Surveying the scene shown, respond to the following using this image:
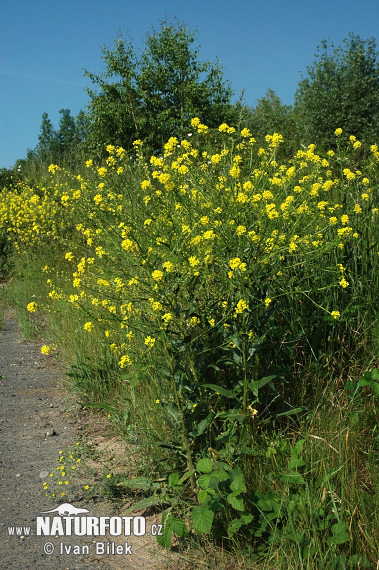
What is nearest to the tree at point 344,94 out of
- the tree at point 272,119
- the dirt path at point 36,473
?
the tree at point 272,119

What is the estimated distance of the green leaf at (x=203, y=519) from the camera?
80.4 inches

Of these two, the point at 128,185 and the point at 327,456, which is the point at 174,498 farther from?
the point at 128,185

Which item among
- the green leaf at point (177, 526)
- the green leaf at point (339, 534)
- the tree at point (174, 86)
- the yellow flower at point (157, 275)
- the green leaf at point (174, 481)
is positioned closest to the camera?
the green leaf at point (339, 534)

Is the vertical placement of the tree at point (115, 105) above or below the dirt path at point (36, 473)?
above

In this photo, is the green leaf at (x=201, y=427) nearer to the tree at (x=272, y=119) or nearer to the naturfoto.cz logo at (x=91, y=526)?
the naturfoto.cz logo at (x=91, y=526)

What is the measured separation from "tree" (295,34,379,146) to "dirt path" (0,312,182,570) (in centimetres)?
2019

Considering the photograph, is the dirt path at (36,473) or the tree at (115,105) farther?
the tree at (115,105)

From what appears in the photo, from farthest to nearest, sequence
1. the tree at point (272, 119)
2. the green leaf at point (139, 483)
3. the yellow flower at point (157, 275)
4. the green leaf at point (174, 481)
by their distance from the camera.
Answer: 1. the tree at point (272, 119)
2. the green leaf at point (139, 483)
3. the green leaf at point (174, 481)
4. the yellow flower at point (157, 275)

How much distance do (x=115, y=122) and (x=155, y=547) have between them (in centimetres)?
2057

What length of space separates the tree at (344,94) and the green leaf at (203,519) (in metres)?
22.1

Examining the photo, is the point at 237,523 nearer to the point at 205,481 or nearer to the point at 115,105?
the point at 205,481

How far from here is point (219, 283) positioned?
287 cm

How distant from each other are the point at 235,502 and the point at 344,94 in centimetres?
2359

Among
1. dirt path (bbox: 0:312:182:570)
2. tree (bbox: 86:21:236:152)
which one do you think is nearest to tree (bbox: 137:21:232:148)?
tree (bbox: 86:21:236:152)
